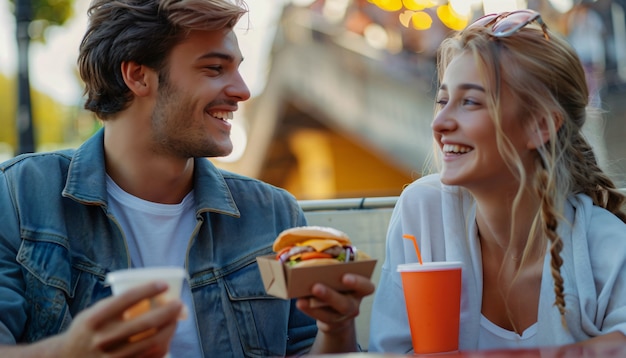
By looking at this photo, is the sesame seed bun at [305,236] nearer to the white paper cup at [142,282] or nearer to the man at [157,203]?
the man at [157,203]

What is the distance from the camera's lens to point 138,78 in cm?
301

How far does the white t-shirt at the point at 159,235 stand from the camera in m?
2.68

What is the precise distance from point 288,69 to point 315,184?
4636 millimetres

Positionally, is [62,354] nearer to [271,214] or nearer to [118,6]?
[271,214]

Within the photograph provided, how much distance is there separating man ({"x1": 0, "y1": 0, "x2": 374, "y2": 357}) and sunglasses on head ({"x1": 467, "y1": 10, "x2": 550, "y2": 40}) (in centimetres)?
92

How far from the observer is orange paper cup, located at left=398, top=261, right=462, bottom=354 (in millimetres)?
2318

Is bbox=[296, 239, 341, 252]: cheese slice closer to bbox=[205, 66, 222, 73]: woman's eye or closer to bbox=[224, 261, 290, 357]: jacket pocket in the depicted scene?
bbox=[224, 261, 290, 357]: jacket pocket

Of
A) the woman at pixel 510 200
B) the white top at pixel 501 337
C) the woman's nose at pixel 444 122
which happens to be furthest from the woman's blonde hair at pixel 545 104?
the white top at pixel 501 337

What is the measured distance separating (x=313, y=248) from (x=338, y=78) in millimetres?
13947

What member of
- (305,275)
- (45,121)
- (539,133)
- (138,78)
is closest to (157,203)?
(138,78)

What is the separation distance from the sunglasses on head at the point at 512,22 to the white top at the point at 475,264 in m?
0.58

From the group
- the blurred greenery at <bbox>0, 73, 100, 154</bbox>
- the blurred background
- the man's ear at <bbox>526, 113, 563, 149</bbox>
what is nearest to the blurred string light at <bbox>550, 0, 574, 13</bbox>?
the blurred background

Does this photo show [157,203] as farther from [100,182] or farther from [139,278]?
[139,278]

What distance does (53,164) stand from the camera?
2744 millimetres
